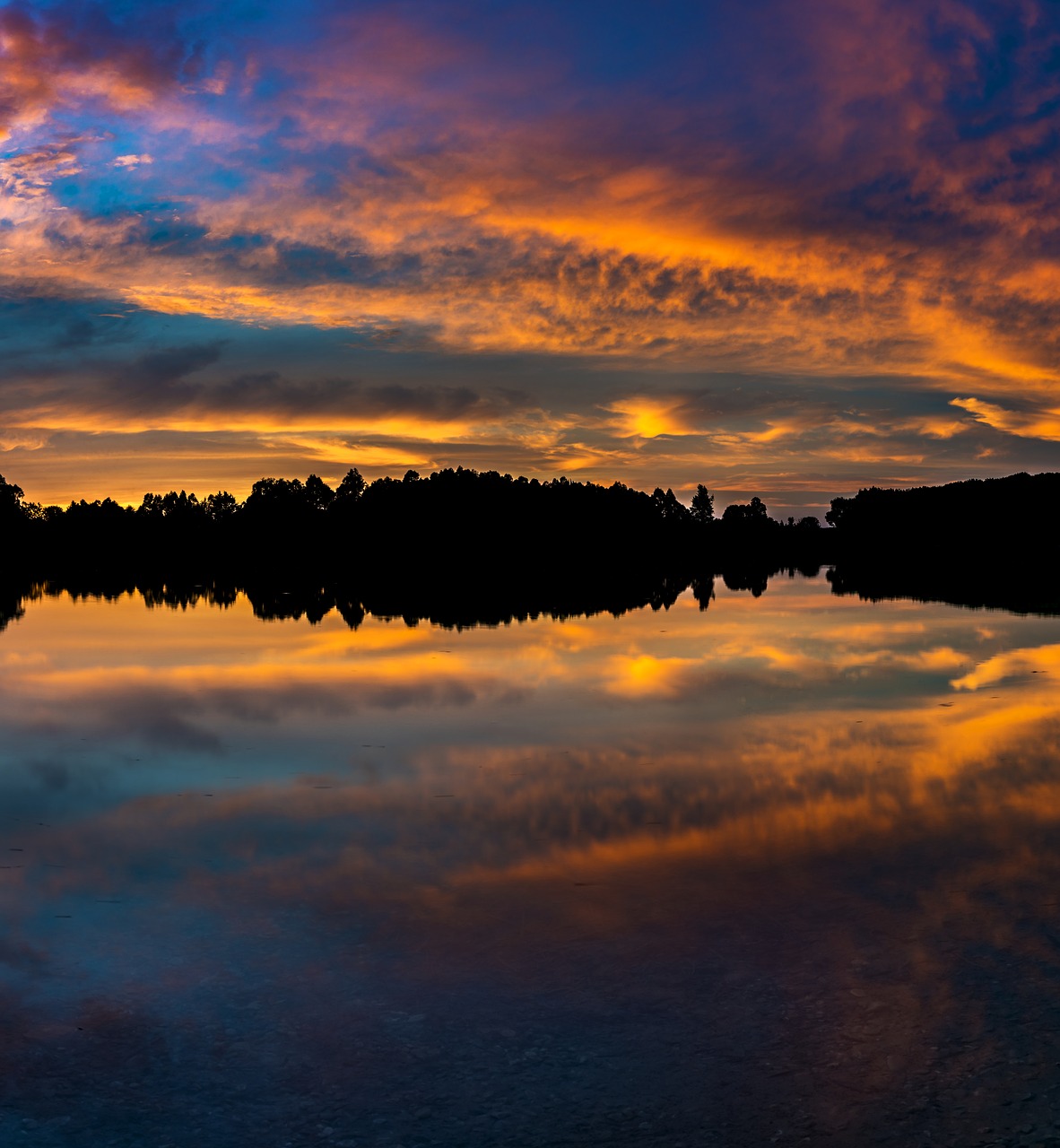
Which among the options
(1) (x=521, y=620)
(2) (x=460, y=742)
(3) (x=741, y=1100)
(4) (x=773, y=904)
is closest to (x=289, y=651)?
(1) (x=521, y=620)

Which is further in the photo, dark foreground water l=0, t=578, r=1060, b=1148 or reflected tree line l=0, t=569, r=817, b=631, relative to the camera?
reflected tree line l=0, t=569, r=817, b=631

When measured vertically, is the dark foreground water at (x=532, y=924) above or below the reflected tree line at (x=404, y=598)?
below

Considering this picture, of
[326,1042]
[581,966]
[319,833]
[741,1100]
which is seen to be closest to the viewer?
[741,1100]

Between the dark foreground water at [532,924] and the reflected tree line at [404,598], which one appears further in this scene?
the reflected tree line at [404,598]

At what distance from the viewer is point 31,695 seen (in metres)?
25.8

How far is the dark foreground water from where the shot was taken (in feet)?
24.2

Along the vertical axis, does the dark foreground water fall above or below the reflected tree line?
below

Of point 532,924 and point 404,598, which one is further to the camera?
point 404,598

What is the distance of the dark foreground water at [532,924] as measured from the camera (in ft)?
24.2

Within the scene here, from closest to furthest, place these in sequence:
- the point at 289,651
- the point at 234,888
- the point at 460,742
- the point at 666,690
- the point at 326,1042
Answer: the point at 326,1042, the point at 234,888, the point at 460,742, the point at 666,690, the point at 289,651

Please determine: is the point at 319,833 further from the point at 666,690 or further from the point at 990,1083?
the point at 666,690

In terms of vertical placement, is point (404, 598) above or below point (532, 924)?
above

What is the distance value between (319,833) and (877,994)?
7483mm

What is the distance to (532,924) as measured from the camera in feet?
34.4
